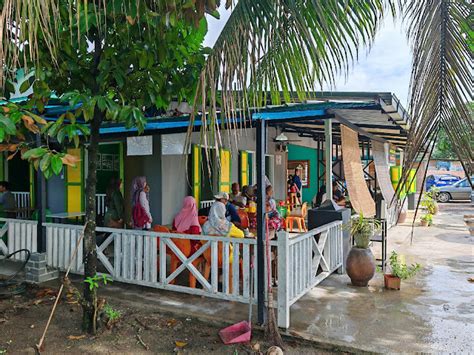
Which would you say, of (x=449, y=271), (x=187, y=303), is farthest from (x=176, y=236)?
(x=449, y=271)

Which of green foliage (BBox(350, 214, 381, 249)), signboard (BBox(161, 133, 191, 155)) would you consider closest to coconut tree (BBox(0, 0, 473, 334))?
green foliage (BBox(350, 214, 381, 249))

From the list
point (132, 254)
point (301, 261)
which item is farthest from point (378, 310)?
point (132, 254)

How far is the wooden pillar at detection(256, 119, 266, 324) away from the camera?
3.84 meters

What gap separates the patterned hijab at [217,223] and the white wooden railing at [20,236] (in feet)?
9.37

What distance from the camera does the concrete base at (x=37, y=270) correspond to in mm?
5336

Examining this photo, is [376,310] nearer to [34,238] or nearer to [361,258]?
[361,258]

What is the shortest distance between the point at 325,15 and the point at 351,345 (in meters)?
2.75

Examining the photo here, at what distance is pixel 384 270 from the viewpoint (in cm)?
586

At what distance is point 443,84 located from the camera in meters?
1.96

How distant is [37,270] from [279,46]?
4.77 metres

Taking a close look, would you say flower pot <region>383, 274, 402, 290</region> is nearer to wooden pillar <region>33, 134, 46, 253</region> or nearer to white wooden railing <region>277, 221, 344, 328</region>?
white wooden railing <region>277, 221, 344, 328</region>

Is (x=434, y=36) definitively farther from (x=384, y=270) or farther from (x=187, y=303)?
(x=384, y=270)

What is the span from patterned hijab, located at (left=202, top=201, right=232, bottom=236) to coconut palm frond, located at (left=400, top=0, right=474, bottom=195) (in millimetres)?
2954

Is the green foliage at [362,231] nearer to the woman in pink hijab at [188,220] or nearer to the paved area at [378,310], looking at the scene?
the paved area at [378,310]
